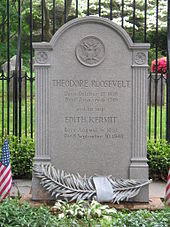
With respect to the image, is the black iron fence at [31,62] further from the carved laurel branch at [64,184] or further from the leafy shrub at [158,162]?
the carved laurel branch at [64,184]

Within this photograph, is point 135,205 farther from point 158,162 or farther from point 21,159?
point 21,159

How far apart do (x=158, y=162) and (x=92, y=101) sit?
187cm

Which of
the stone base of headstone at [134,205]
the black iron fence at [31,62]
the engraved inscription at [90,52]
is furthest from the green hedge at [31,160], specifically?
the engraved inscription at [90,52]

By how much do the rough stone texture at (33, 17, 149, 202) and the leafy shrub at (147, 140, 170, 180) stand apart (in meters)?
1.22

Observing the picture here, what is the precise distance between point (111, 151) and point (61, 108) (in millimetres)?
897

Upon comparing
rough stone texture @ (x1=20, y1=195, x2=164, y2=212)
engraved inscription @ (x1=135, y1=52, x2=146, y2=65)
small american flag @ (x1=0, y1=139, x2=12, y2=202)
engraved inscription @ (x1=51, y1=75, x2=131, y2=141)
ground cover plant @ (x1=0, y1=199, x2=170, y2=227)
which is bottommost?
rough stone texture @ (x1=20, y1=195, x2=164, y2=212)

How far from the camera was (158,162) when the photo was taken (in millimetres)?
7188

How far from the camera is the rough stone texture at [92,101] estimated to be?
5.93 meters

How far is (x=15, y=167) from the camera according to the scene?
23.6 ft

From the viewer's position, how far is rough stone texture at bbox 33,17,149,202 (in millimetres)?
5930

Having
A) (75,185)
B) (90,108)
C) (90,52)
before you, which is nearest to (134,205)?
(75,185)

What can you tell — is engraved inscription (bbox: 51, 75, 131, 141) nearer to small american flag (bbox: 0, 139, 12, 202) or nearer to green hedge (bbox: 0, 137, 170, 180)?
small american flag (bbox: 0, 139, 12, 202)

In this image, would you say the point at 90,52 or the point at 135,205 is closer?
the point at 135,205

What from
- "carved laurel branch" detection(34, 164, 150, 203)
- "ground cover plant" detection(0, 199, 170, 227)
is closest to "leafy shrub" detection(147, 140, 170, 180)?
"carved laurel branch" detection(34, 164, 150, 203)
